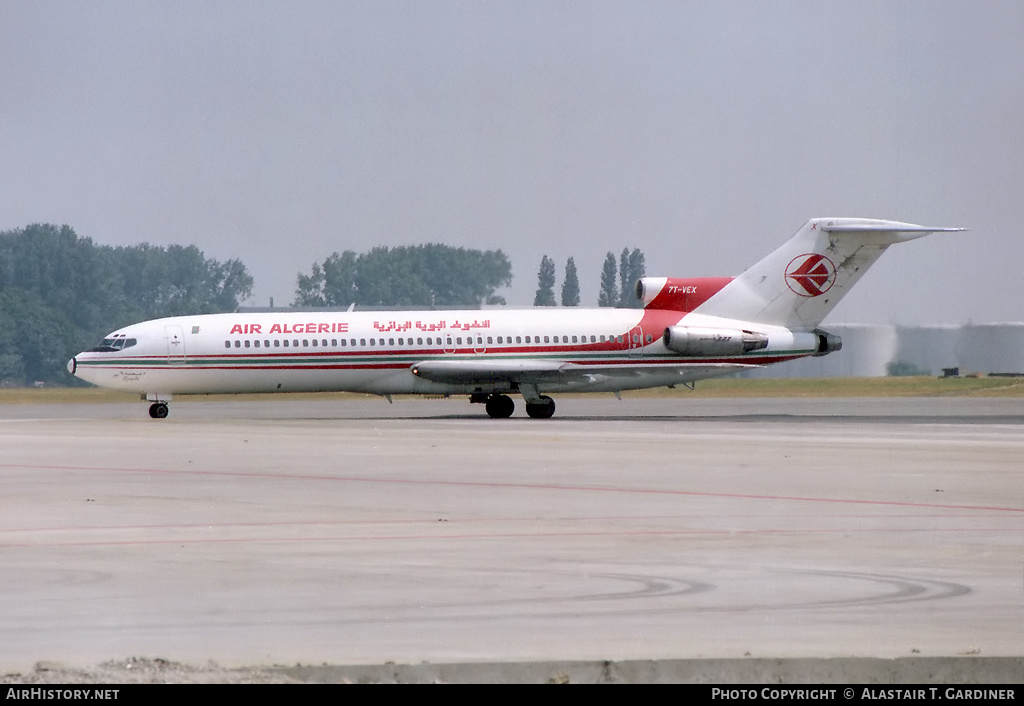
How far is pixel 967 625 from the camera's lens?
9.40 metres

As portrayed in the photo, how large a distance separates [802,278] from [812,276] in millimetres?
308

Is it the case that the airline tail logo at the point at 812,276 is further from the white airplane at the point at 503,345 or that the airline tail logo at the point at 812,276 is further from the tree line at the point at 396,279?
the tree line at the point at 396,279

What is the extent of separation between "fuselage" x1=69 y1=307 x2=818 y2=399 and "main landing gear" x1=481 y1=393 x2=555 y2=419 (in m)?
0.48

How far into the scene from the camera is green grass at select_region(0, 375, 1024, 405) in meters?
65.9

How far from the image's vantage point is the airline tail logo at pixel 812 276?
44.7 metres

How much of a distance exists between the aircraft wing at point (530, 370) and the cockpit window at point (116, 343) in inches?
337

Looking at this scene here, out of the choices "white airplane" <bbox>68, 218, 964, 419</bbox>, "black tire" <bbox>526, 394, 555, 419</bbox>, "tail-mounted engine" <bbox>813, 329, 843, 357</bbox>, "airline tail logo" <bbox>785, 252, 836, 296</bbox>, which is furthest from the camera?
"tail-mounted engine" <bbox>813, 329, 843, 357</bbox>

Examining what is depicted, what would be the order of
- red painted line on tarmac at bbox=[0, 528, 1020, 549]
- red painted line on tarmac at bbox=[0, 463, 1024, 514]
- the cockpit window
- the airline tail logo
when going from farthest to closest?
the airline tail logo → the cockpit window → red painted line on tarmac at bbox=[0, 463, 1024, 514] → red painted line on tarmac at bbox=[0, 528, 1020, 549]

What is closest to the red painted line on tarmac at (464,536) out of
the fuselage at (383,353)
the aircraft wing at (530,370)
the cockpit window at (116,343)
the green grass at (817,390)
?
the aircraft wing at (530,370)

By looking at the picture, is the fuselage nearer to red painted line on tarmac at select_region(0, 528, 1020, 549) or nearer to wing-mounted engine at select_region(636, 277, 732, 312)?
wing-mounted engine at select_region(636, 277, 732, 312)

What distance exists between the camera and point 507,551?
43.3 ft

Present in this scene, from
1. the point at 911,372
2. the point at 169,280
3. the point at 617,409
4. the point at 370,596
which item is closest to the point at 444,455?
the point at 370,596

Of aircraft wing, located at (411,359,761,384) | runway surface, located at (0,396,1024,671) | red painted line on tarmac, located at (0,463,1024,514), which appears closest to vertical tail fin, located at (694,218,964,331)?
aircraft wing, located at (411,359,761,384)
